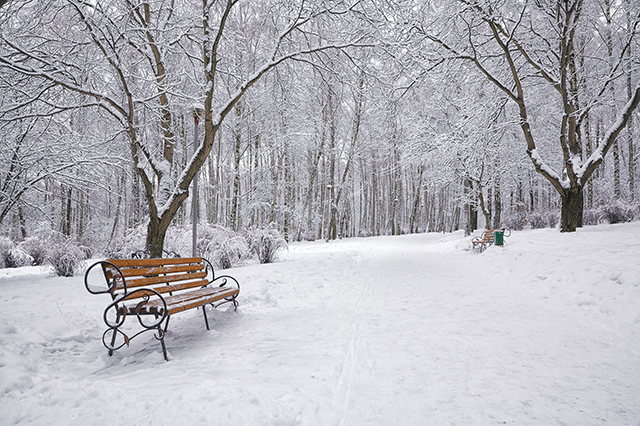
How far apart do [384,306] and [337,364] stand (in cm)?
227

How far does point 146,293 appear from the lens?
338cm

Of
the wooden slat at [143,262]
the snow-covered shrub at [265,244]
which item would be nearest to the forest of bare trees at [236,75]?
the snow-covered shrub at [265,244]

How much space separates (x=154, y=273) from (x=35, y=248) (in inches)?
398

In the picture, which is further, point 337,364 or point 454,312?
point 454,312

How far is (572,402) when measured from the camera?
6.83 feet

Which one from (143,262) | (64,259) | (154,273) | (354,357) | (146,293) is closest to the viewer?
(354,357)

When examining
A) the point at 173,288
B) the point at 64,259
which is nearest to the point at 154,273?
the point at 173,288

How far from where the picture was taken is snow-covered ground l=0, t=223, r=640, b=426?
1940mm

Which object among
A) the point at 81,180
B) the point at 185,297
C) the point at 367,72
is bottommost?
the point at 185,297

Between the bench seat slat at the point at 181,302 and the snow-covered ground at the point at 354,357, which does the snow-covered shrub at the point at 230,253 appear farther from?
the bench seat slat at the point at 181,302

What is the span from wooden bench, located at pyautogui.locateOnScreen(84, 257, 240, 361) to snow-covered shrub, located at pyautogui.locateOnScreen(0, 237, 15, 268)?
27.4 feet

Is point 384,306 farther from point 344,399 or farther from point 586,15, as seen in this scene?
point 586,15

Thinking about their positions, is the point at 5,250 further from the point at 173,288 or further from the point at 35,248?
the point at 173,288

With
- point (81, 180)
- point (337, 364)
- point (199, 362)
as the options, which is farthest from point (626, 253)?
point (81, 180)
